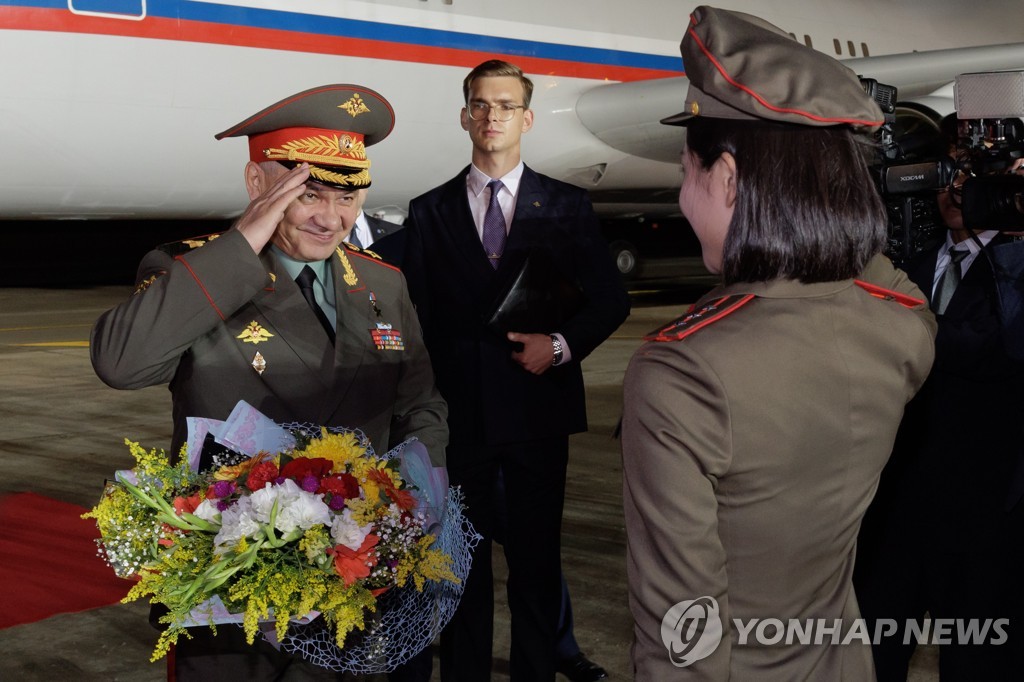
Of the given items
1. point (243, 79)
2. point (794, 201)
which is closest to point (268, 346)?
point (794, 201)

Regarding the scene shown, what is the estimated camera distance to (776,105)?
153 cm

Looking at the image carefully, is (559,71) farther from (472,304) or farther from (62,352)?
(472,304)

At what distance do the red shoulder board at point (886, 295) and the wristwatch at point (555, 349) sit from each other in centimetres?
188

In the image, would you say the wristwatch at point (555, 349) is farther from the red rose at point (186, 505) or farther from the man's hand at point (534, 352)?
the red rose at point (186, 505)

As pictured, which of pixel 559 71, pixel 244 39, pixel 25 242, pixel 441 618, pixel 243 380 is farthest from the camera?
pixel 25 242

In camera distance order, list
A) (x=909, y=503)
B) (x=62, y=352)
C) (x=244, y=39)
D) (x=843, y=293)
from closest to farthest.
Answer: (x=843, y=293), (x=909, y=503), (x=244, y=39), (x=62, y=352)

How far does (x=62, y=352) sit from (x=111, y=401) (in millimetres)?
2554

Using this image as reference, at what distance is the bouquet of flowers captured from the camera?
1899 mm

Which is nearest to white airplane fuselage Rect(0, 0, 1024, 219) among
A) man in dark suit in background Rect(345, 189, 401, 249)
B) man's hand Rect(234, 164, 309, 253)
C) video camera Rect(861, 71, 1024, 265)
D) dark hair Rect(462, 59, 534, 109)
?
man in dark suit in background Rect(345, 189, 401, 249)

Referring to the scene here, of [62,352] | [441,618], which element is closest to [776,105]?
[441,618]

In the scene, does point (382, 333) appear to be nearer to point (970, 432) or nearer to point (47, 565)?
point (970, 432)

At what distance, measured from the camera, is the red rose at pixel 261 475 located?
6.44 feet

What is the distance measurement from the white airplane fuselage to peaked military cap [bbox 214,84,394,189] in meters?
6.59

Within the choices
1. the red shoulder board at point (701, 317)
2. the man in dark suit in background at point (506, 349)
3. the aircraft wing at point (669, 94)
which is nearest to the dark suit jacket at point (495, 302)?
the man in dark suit in background at point (506, 349)
